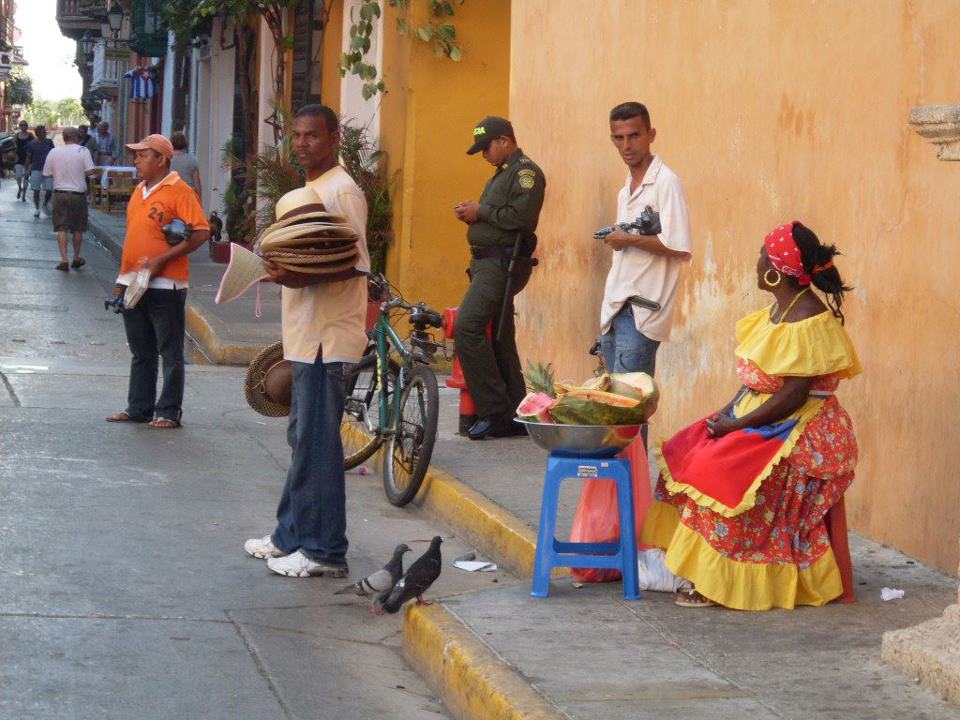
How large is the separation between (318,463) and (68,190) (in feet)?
51.1

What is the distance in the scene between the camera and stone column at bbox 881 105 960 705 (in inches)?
186

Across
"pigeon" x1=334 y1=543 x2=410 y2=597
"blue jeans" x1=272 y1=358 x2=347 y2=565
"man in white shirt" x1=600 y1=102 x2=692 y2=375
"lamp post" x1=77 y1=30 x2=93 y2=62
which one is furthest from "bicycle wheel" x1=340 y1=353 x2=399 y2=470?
"lamp post" x1=77 y1=30 x2=93 y2=62

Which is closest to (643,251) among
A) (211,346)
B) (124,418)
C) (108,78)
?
(124,418)

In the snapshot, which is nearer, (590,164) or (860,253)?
(860,253)

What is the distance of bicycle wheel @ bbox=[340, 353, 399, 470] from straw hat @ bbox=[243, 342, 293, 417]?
0.50 meters

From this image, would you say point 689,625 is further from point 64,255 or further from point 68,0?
point 68,0

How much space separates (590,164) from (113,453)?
361 centimetres

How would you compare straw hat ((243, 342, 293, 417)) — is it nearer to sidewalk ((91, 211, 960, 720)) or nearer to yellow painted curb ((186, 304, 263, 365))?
sidewalk ((91, 211, 960, 720))

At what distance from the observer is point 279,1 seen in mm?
19078

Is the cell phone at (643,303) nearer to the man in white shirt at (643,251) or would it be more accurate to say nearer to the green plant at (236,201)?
the man in white shirt at (643,251)

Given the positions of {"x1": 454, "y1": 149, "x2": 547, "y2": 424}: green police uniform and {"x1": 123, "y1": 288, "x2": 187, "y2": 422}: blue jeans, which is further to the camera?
{"x1": 123, "y1": 288, "x2": 187, "y2": 422}: blue jeans

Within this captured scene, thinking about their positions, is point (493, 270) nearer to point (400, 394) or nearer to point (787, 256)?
point (400, 394)

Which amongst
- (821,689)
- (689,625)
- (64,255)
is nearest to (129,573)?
(689,625)

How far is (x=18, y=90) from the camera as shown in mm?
97250
